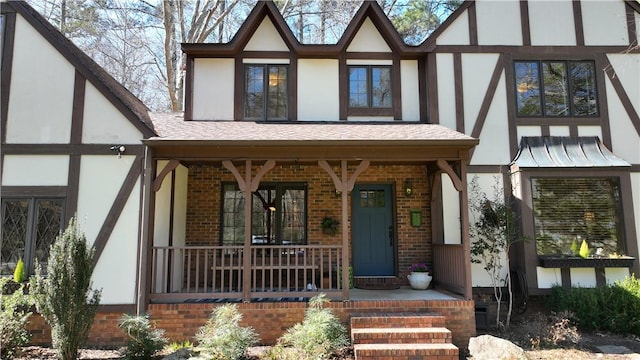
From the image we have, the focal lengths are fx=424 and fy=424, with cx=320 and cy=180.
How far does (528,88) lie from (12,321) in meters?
10.6

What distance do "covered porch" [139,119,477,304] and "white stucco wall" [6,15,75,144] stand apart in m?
1.78

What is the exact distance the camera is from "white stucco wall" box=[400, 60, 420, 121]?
9.69 metres

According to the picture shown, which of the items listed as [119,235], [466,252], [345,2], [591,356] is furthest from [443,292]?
[345,2]

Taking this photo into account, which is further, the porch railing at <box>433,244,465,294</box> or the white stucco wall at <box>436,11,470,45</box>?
the white stucco wall at <box>436,11,470,45</box>

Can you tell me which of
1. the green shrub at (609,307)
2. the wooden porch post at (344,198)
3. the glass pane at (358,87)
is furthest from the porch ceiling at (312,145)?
the green shrub at (609,307)

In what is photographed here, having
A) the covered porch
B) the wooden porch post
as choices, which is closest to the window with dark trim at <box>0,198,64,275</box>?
the covered porch

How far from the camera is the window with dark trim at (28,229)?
7375 millimetres

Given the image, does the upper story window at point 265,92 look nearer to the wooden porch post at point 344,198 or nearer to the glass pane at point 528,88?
the wooden porch post at point 344,198

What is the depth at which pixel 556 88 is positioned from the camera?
370 inches

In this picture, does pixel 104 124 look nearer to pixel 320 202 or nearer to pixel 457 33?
pixel 320 202

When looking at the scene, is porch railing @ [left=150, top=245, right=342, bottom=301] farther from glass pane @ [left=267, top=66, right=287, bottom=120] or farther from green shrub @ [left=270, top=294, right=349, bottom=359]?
glass pane @ [left=267, top=66, right=287, bottom=120]

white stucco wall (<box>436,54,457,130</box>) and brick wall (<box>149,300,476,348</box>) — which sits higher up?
white stucco wall (<box>436,54,457,130</box>)

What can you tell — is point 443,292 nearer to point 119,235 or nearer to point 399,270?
point 399,270

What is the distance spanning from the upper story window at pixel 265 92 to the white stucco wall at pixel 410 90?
8.83 feet
